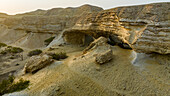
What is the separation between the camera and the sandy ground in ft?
17.8

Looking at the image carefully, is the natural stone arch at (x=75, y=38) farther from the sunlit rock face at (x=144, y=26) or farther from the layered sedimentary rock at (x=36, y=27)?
the sunlit rock face at (x=144, y=26)

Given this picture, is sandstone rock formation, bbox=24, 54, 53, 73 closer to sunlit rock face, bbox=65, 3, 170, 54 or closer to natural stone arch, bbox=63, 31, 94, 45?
sunlit rock face, bbox=65, 3, 170, 54

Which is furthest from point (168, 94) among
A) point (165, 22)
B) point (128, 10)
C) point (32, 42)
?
point (32, 42)

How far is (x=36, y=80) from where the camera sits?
690 cm

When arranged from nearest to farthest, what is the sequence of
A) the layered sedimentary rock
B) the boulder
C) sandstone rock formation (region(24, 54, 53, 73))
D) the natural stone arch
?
the boulder
sandstone rock formation (region(24, 54, 53, 73))
the natural stone arch
the layered sedimentary rock

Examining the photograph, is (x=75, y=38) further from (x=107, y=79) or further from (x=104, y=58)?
(x=107, y=79)

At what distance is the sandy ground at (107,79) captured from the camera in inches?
214

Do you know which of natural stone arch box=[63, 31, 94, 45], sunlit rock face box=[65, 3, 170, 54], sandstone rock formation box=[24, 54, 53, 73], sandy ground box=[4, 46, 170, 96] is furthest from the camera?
natural stone arch box=[63, 31, 94, 45]

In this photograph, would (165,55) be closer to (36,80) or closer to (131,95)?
(131,95)

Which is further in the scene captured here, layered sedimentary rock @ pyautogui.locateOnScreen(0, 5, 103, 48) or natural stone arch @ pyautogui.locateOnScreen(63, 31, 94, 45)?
layered sedimentary rock @ pyautogui.locateOnScreen(0, 5, 103, 48)

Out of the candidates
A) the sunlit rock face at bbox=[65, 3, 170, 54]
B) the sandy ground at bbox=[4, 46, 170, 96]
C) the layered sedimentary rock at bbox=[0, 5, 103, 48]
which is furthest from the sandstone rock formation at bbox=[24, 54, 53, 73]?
the layered sedimentary rock at bbox=[0, 5, 103, 48]

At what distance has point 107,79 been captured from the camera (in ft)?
20.6

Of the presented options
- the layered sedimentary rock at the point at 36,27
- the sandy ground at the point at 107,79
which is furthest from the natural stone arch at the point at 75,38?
the sandy ground at the point at 107,79

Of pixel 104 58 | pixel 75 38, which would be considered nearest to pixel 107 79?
pixel 104 58
